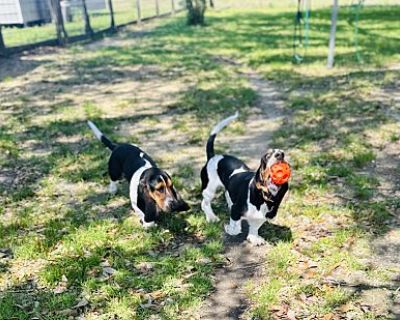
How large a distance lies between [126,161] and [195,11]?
757 inches

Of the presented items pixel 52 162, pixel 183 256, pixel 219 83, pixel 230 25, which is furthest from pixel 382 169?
pixel 230 25

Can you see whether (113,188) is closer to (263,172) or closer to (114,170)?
(114,170)

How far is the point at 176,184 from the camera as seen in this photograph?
5.75 meters

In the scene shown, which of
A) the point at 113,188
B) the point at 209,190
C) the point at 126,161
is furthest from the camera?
the point at 113,188

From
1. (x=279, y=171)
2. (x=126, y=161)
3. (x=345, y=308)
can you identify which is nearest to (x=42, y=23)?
(x=126, y=161)

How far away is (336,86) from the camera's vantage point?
980 cm

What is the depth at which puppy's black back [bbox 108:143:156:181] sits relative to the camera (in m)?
4.98

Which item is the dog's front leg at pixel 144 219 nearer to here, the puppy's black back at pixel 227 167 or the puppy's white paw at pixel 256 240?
the puppy's black back at pixel 227 167

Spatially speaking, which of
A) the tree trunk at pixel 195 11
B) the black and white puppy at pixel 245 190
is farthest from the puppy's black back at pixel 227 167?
the tree trunk at pixel 195 11

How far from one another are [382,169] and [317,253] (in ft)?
7.15

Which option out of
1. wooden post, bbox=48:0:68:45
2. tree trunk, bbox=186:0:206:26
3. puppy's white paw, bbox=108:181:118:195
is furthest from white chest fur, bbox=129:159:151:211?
tree trunk, bbox=186:0:206:26

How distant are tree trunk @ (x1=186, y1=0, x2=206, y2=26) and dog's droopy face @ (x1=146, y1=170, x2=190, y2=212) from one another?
1999 centimetres

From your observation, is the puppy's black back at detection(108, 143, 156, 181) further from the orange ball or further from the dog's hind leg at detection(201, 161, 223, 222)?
the orange ball

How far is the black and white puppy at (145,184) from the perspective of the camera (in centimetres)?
429
